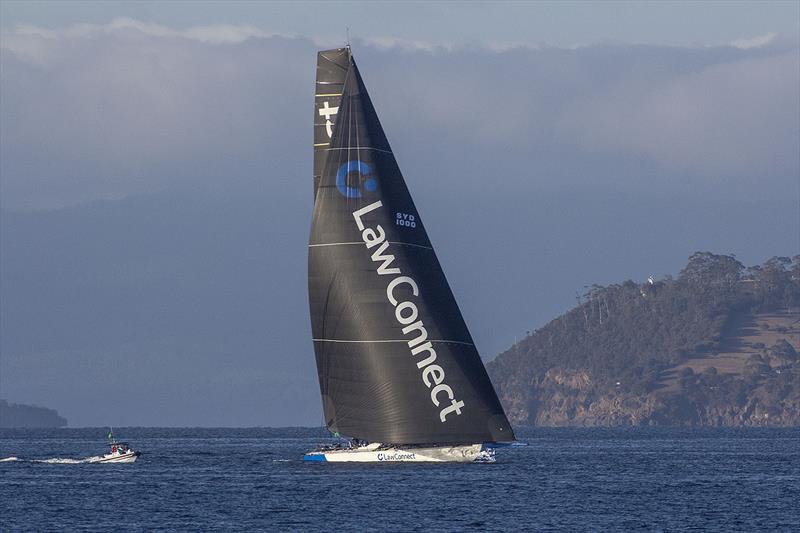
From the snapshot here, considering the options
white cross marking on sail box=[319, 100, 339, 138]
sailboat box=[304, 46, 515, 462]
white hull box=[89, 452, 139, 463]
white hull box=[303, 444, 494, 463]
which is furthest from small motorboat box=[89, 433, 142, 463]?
white cross marking on sail box=[319, 100, 339, 138]

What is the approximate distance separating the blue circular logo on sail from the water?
1400 centimetres

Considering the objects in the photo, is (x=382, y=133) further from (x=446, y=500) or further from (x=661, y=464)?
(x=661, y=464)

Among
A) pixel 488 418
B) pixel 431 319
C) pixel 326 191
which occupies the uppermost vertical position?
pixel 326 191

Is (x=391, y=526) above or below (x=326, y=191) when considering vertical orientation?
below

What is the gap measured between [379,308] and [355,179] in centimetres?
624

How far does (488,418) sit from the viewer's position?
7594cm

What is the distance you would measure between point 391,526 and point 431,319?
18.0 meters

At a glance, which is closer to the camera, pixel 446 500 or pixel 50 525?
pixel 50 525

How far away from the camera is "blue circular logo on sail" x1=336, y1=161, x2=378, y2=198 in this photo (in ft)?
243

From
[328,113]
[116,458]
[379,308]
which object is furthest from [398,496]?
[116,458]

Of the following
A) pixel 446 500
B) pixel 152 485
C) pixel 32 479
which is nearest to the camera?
pixel 446 500

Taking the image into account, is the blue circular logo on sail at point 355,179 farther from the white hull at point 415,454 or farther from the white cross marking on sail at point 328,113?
the white hull at point 415,454

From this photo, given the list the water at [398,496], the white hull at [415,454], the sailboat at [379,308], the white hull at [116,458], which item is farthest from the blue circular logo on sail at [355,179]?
the white hull at [116,458]

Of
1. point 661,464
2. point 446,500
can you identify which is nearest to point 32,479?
point 446,500
